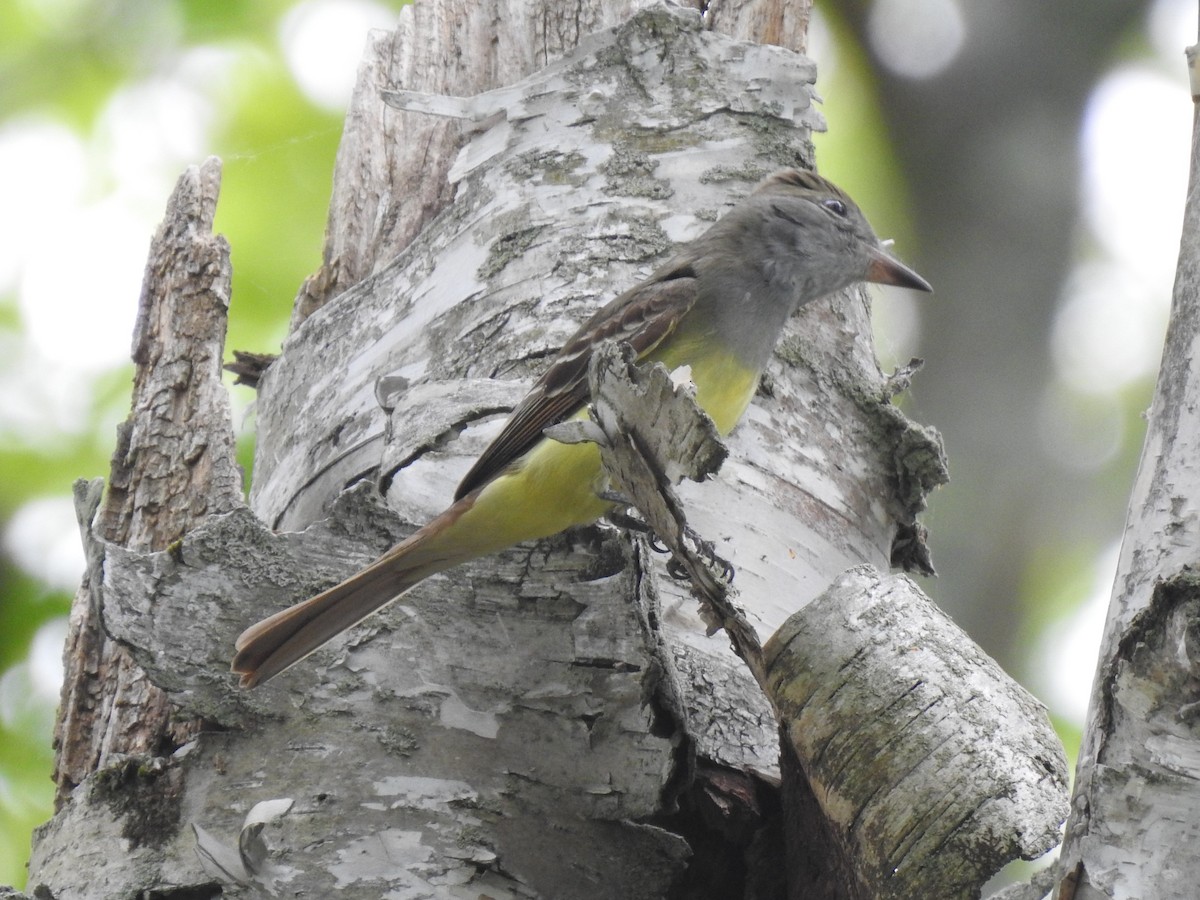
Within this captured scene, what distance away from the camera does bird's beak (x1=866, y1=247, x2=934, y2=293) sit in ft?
14.4

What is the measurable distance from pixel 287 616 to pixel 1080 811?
152 centimetres

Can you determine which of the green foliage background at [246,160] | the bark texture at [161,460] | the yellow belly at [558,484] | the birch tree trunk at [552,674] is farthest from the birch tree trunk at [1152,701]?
the green foliage background at [246,160]

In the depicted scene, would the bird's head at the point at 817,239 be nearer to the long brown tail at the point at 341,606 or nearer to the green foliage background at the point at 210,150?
the long brown tail at the point at 341,606

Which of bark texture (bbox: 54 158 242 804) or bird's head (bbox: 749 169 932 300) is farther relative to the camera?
bird's head (bbox: 749 169 932 300)

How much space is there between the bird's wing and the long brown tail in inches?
6.5

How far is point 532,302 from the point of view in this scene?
3.65 metres

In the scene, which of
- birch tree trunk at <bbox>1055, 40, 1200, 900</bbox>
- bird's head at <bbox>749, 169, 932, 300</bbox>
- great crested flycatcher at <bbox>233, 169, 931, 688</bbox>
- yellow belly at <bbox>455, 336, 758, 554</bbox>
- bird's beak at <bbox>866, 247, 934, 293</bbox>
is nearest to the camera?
birch tree trunk at <bbox>1055, 40, 1200, 900</bbox>

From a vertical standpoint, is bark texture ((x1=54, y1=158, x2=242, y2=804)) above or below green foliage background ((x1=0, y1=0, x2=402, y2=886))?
below

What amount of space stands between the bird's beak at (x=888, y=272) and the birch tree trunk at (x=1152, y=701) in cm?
249

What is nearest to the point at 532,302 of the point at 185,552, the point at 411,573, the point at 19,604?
the point at 411,573

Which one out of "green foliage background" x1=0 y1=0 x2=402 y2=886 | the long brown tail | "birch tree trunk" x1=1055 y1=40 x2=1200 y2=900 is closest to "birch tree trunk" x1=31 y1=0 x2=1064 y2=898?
the long brown tail

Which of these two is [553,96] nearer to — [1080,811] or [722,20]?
[722,20]

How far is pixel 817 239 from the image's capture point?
4.24m

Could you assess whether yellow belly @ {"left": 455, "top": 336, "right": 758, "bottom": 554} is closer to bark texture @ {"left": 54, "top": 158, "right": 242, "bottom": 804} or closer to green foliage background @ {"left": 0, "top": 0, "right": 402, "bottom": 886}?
bark texture @ {"left": 54, "top": 158, "right": 242, "bottom": 804}
